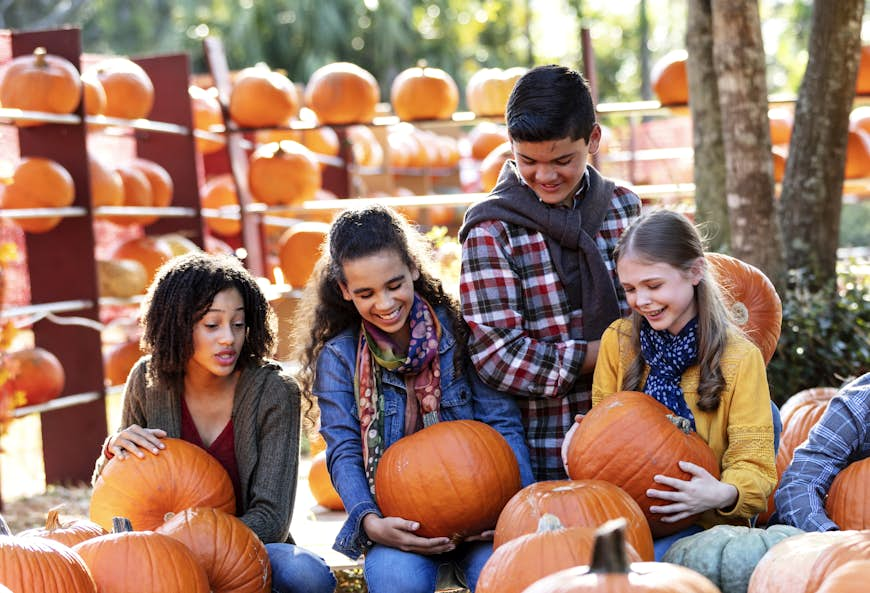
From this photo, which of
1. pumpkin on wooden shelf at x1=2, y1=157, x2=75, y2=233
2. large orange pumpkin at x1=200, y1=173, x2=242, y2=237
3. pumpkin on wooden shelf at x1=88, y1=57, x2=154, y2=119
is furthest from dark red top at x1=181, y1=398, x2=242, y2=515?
large orange pumpkin at x1=200, y1=173, x2=242, y2=237

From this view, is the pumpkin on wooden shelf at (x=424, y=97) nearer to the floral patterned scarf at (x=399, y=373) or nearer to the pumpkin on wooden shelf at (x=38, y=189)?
the pumpkin on wooden shelf at (x=38, y=189)

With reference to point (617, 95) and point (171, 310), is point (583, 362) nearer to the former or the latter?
point (171, 310)

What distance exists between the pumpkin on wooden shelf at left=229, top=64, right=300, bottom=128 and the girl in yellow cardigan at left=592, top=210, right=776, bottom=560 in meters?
5.52

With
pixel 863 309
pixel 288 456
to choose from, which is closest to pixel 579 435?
pixel 288 456

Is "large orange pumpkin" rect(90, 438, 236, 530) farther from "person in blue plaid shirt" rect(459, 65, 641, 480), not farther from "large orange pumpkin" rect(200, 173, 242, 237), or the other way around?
"large orange pumpkin" rect(200, 173, 242, 237)

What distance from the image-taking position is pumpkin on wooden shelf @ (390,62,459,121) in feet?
27.1

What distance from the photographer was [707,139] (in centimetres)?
578

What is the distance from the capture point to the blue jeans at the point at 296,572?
10.1 feet

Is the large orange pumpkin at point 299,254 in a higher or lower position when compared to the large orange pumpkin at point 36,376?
higher

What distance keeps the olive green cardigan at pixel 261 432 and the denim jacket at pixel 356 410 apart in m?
0.13

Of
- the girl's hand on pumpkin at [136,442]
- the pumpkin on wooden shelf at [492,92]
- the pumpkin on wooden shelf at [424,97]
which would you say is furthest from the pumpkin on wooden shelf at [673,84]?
the girl's hand on pumpkin at [136,442]

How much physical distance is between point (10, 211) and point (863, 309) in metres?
4.71

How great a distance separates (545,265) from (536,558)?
126 cm

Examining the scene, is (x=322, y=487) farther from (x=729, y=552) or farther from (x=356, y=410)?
(x=729, y=552)
